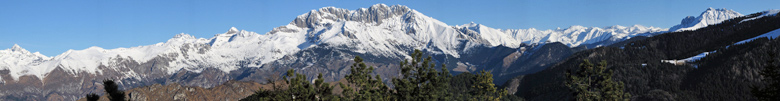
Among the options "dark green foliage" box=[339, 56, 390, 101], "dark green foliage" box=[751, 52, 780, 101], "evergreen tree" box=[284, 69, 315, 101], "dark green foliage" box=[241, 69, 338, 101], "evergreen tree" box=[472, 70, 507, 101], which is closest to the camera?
"dark green foliage" box=[751, 52, 780, 101]

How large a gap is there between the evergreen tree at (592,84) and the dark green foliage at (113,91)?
6634 cm

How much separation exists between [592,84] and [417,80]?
26220 mm

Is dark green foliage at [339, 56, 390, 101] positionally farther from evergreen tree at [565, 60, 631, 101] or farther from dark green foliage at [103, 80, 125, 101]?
dark green foliage at [103, 80, 125, 101]

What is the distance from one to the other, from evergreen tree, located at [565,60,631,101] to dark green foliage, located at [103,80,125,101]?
218 ft

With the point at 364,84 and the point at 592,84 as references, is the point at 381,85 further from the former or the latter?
the point at 592,84

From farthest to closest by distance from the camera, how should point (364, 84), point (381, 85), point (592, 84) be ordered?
point (592, 84)
point (381, 85)
point (364, 84)

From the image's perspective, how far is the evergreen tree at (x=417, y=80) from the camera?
254 feet

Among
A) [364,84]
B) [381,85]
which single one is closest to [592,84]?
[381,85]

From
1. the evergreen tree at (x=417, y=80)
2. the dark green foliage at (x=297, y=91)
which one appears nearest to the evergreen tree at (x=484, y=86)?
the evergreen tree at (x=417, y=80)

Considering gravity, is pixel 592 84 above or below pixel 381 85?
below

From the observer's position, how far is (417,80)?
259 feet

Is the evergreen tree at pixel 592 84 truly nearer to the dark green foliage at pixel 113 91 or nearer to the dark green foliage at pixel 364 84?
the dark green foliage at pixel 364 84

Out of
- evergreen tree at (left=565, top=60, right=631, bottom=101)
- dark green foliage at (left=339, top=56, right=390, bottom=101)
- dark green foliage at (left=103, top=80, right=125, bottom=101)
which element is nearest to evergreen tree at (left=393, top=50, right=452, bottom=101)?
dark green foliage at (left=339, top=56, right=390, bottom=101)

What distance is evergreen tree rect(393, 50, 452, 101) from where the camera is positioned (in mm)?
77312
